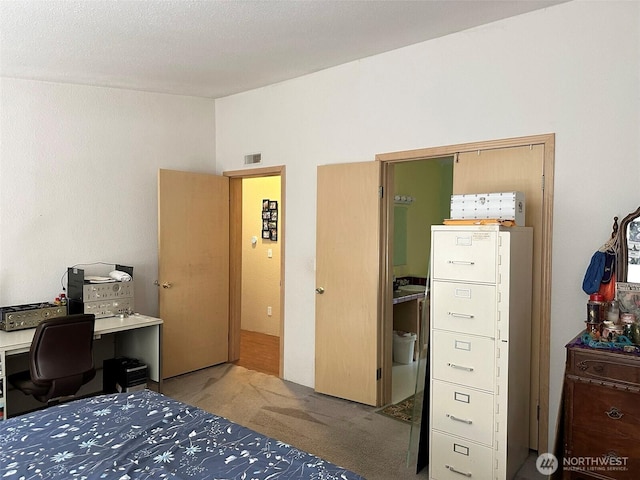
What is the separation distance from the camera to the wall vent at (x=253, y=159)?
4.86 m

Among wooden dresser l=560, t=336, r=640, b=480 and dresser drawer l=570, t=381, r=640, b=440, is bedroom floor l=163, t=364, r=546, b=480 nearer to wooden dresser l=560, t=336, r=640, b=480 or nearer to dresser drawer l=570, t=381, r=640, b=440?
wooden dresser l=560, t=336, r=640, b=480

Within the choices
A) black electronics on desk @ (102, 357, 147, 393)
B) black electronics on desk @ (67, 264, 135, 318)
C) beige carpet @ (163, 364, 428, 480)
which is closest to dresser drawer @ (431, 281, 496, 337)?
beige carpet @ (163, 364, 428, 480)

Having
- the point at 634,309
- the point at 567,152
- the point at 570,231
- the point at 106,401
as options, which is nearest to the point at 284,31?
the point at 567,152

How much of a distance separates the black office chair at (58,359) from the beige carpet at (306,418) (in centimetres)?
100

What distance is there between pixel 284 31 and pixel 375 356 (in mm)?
2544

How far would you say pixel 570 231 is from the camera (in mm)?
2975

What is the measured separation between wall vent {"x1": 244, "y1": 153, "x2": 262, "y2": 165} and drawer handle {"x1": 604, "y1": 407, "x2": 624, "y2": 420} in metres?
3.57

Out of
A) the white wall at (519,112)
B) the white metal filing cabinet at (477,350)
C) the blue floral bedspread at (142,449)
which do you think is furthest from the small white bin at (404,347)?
the blue floral bedspread at (142,449)

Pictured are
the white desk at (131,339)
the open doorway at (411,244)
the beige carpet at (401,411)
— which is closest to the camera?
the white desk at (131,339)

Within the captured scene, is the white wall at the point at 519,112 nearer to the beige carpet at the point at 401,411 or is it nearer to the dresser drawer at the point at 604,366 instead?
the dresser drawer at the point at 604,366

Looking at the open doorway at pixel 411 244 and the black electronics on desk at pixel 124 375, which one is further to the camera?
the open doorway at pixel 411 244

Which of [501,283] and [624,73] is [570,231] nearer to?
[501,283]

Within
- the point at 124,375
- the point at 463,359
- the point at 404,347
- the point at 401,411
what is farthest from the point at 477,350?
the point at 124,375
